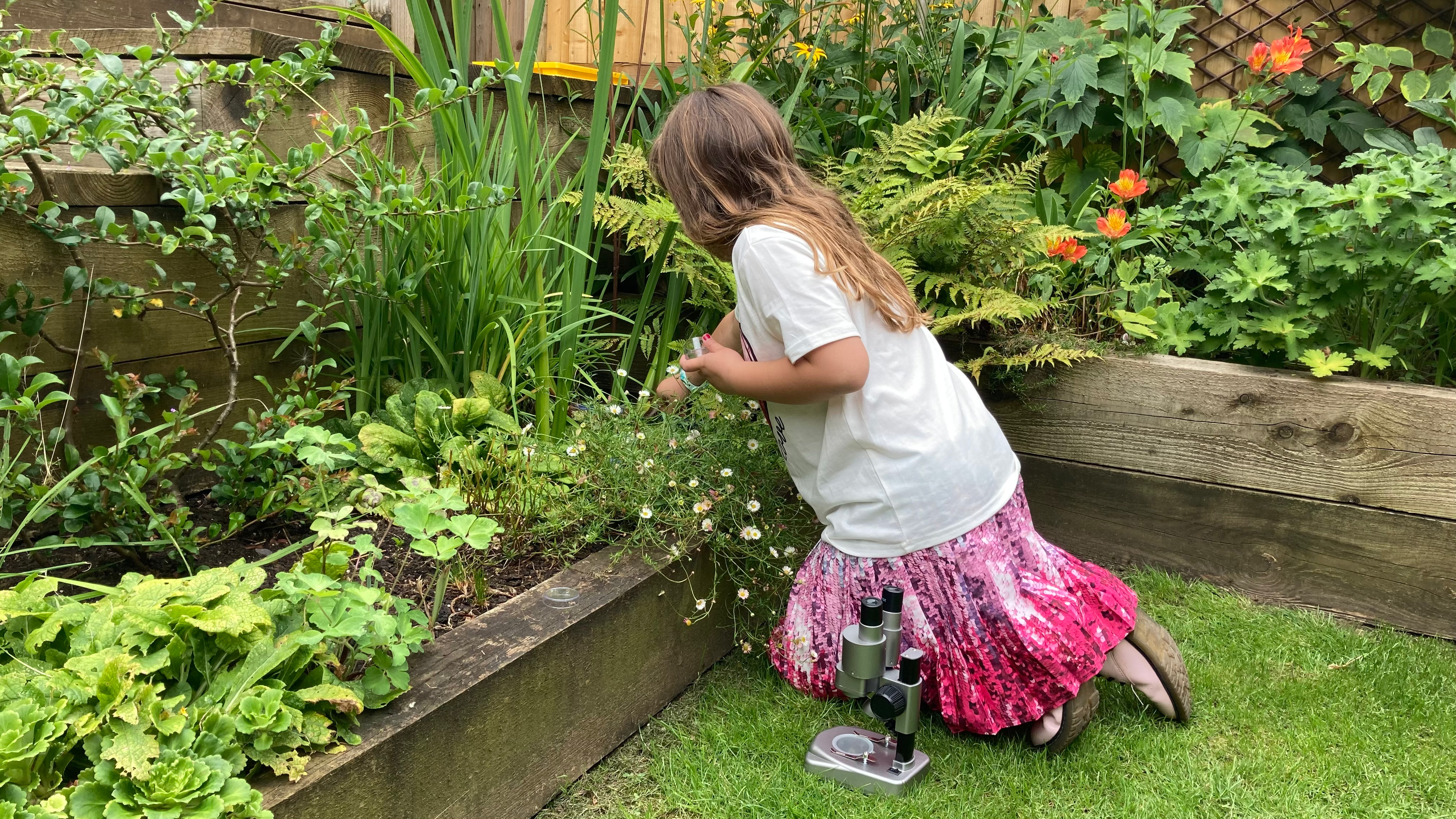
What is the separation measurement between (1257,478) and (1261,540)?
0.53ft

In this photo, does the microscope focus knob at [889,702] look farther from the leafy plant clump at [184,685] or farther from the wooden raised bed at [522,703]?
the leafy plant clump at [184,685]

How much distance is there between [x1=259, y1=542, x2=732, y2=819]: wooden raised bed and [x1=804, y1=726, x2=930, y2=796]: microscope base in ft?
1.17

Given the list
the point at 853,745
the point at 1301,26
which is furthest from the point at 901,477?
the point at 1301,26

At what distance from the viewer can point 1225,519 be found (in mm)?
2570

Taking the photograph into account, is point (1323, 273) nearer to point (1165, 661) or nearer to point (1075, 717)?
point (1165, 661)

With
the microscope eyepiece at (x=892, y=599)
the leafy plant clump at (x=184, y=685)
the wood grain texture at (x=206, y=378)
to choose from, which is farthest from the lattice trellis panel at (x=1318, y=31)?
the leafy plant clump at (x=184, y=685)

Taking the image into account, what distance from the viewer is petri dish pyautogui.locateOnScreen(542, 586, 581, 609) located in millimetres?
1754

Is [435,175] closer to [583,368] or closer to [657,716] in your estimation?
[583,368]

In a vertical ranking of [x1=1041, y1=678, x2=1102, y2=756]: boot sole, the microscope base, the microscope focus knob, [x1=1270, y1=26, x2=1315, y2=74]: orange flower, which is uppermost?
[x1=1270, y1=26, x2=1315, y2=74]: orange flower

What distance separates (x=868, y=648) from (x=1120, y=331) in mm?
1474

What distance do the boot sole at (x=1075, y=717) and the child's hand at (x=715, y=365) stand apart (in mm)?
854

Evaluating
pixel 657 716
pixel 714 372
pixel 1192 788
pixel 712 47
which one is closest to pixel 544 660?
pixel 657 716

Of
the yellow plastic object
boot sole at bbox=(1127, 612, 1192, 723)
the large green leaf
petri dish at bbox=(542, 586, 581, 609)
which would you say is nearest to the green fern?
the yellow plastic object

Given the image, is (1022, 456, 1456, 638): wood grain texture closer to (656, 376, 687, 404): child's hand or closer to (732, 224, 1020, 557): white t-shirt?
(732, 224, 1020, 557): white t-shirt
